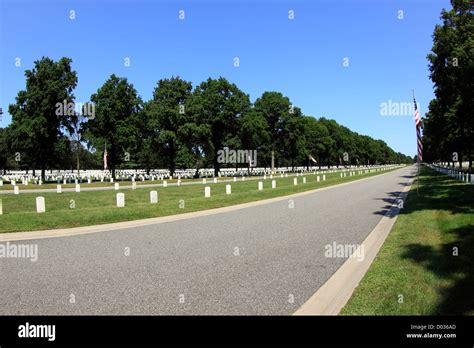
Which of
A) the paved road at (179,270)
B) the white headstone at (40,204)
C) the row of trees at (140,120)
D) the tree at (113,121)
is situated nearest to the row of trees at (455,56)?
the paved road at (179,270)

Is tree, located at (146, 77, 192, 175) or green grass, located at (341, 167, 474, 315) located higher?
tree, located at (146, 77, 192, 175)

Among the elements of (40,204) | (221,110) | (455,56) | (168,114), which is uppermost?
(221,110)

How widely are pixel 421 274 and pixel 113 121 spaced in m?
46.7

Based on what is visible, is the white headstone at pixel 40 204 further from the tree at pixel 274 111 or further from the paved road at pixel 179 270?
the tree at pixel 274 111

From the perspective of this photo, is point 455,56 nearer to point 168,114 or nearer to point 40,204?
point 40,204

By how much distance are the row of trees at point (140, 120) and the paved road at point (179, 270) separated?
35.3 meters

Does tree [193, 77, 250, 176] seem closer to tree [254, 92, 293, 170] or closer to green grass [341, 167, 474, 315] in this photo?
tree [254, 92, 293, 170]

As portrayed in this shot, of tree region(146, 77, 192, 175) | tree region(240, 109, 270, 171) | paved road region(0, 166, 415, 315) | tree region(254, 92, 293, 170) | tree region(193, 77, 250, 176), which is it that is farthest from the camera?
tree region(254, 92, 293, 170)

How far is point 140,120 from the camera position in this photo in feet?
165

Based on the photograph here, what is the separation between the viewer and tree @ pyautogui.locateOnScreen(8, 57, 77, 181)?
38.7m

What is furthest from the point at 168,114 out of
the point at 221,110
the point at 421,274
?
the point at 421,274

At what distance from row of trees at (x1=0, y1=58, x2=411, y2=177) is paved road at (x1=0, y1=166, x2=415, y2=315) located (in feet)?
116

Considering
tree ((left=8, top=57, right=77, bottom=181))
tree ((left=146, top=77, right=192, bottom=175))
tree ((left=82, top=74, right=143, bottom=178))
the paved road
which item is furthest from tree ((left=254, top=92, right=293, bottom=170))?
the paved road

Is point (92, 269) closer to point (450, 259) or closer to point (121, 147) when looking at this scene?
→ point (450, 259)
